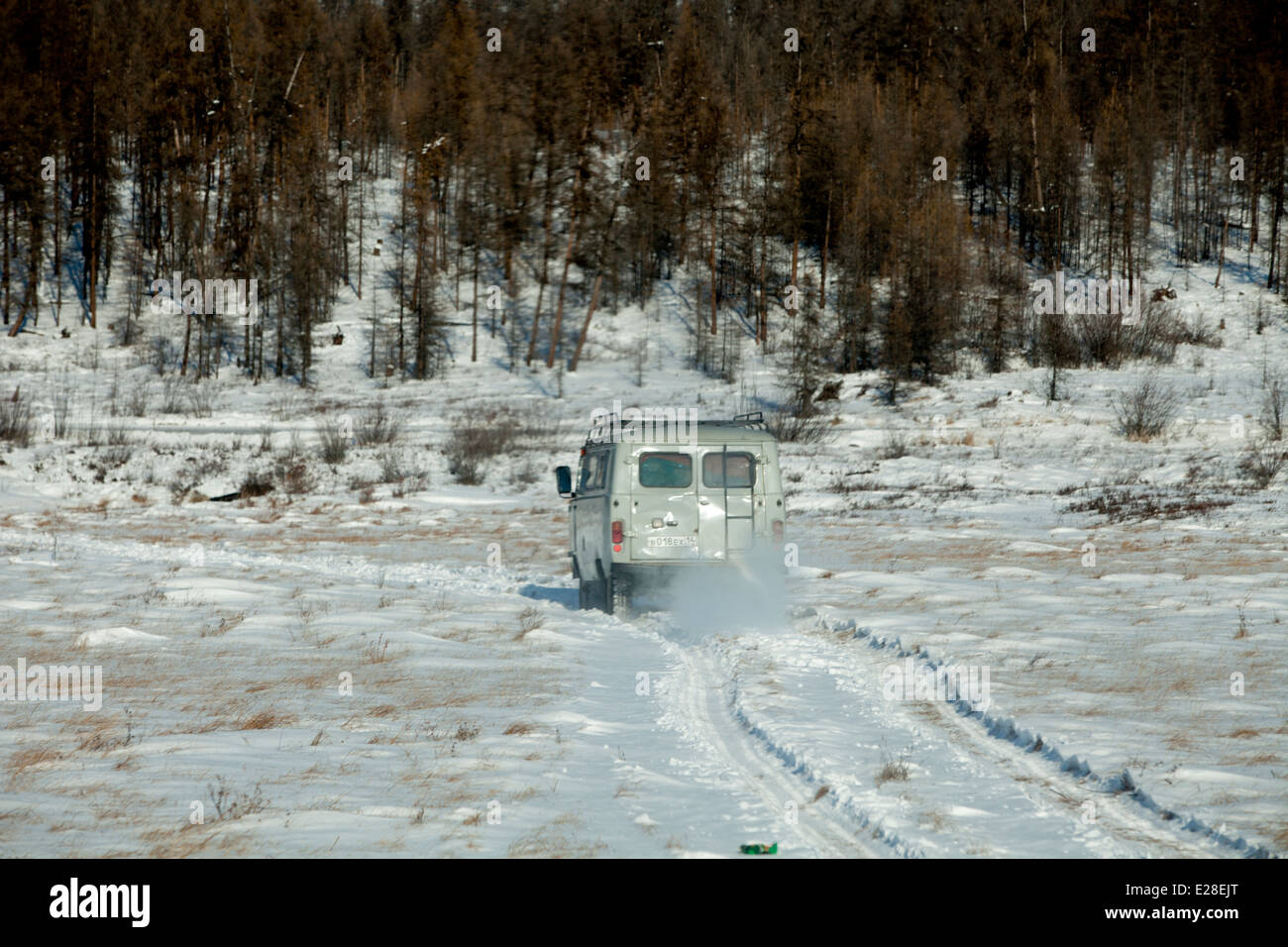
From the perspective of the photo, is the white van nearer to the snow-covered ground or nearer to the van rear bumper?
the van rear bumper

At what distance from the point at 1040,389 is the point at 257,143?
4639 centimetres

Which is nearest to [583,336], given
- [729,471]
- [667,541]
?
[729,471]

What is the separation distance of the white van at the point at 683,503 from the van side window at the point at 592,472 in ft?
0.86

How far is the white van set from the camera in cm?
1369

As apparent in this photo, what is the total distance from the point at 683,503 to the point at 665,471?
0.48m

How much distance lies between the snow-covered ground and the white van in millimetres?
791

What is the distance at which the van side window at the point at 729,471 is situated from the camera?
1389 cm

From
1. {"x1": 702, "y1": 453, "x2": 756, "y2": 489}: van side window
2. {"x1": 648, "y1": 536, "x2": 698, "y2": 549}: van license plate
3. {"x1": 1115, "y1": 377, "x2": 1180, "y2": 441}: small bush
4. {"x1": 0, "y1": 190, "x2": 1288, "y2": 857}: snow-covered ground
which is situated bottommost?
{"x1": 0, "y1": 190, "x2": 1288, "y2": 857}: snow-covered ground

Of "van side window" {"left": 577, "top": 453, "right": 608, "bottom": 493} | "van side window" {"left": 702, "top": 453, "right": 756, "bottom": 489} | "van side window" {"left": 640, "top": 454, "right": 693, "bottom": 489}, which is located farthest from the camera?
"van side window" {"left": 577, "top": 453, "right": 608, "bottom": 493}

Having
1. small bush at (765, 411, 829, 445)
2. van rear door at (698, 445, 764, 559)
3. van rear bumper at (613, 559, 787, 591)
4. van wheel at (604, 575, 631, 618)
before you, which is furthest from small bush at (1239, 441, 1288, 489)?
van wheel at (604, 575, 631, 618)

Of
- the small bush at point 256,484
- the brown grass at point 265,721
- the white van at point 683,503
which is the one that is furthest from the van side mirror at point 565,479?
the small bush at point 256,484

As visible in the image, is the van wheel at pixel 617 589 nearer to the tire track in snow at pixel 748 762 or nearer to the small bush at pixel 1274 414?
the tire track in snow at pixel 748 762

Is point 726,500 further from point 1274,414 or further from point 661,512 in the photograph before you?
point 1274,414

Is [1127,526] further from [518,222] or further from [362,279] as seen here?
[362,279]
